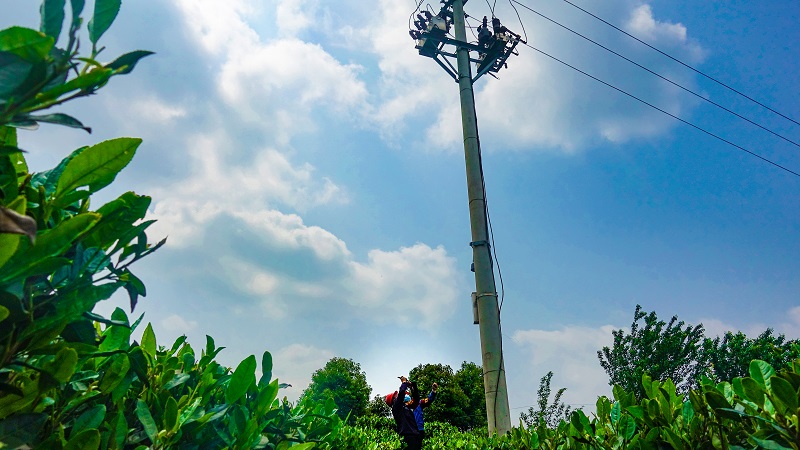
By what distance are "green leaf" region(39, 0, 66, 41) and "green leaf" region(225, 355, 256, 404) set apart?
120 centimetres

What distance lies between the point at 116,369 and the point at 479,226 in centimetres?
708

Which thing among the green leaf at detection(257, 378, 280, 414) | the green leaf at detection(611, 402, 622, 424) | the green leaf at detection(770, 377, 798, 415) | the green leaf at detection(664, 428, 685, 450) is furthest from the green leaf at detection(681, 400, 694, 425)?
the green leaf at detection(257, 378, 280, 414)

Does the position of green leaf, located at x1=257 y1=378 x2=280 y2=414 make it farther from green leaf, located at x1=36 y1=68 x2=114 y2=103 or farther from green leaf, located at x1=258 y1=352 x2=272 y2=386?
green leaf, located at x1=36 y1=68 x2=114 y2=103

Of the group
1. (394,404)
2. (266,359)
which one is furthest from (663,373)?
(266,359)

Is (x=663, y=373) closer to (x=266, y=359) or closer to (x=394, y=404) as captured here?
(x=394, y=404)

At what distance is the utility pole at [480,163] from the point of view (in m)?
7.54

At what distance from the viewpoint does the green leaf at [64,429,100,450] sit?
121 centimetres

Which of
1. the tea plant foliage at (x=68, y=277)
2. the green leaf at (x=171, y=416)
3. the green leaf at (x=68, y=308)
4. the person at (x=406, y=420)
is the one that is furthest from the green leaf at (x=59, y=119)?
the person at (x=406, y=420)

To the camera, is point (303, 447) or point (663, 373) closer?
point (303, 447)

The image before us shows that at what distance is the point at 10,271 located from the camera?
37.3 inches

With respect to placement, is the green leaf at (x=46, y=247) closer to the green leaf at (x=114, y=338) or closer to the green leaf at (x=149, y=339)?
the green leaf at (x=114, y=338)

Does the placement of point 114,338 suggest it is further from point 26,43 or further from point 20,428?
point 26,43

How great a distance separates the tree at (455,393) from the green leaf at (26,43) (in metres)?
25.7

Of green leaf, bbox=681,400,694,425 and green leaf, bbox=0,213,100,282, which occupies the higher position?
green leaf, bbox=0,213,100,282
